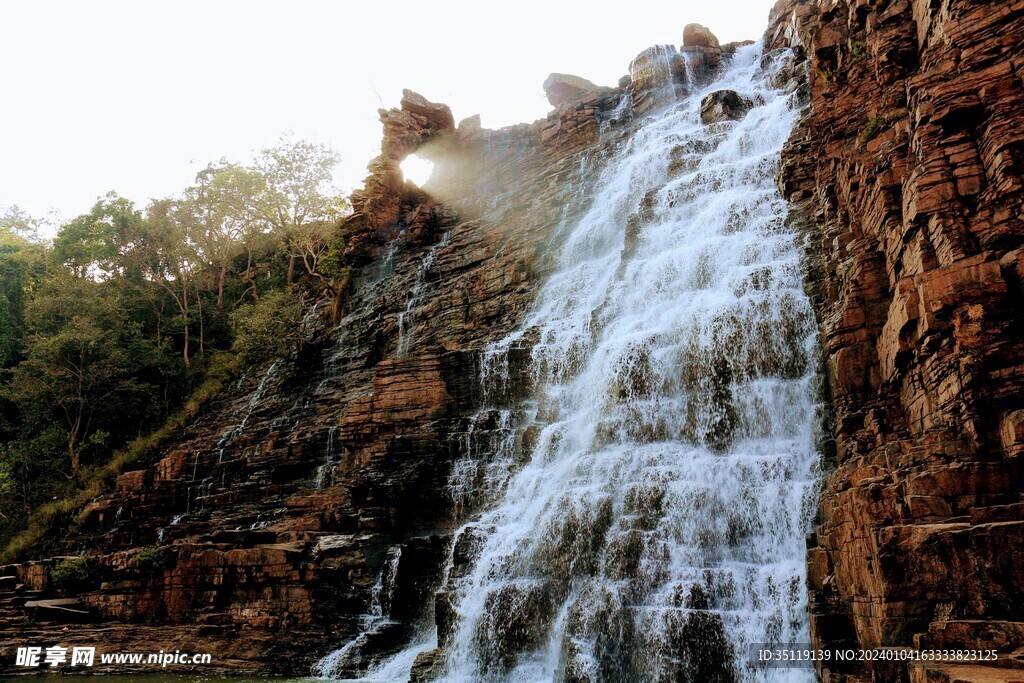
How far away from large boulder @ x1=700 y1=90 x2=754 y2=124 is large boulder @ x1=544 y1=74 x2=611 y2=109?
15784 millimetres

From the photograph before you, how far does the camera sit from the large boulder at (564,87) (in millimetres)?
45822

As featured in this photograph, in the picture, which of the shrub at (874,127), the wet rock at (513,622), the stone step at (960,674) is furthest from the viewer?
the shrub at (874,127)

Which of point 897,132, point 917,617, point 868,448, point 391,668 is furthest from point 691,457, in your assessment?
point 391,668

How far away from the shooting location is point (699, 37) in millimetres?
39625

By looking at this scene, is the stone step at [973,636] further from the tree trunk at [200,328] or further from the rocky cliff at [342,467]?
the tree trunk at [200,328]

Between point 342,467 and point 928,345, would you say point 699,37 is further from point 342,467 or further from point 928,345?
point 928,345

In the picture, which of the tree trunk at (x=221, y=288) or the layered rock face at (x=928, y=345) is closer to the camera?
the layered rock face at (x=928, y=345)

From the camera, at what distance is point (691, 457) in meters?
16.1

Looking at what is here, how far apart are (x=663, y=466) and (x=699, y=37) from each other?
31251 mm

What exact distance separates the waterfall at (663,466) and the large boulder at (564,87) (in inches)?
827

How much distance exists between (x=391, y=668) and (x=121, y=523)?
15.7 m

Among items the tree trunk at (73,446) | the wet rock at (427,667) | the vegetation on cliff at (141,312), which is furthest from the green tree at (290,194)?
the wet rock at (427,667)

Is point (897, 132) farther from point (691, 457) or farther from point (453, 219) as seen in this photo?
point (453, 219)

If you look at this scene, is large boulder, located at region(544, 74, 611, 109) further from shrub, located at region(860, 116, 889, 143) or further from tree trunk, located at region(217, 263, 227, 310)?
shrub, located at region(860, 116, 889, 143)
